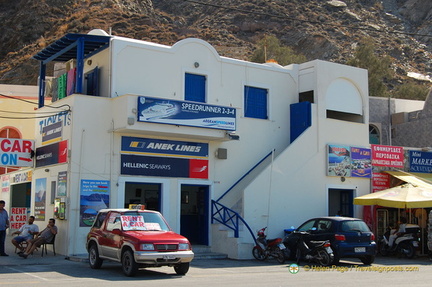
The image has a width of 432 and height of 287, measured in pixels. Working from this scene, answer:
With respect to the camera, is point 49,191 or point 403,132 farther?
point 403,132

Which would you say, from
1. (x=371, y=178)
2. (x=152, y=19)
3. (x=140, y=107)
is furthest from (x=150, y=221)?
(x=152, y=19)

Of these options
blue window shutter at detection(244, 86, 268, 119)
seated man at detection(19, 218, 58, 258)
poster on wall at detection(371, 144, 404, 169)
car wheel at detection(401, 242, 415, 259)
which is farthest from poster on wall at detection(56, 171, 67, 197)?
poster on wall at detection(371, 144, 404, 169)

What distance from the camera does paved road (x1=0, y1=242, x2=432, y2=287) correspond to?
507 inches

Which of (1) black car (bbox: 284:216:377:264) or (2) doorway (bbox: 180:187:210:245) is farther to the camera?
(2) doorway (bbox: 180:187:210:245)

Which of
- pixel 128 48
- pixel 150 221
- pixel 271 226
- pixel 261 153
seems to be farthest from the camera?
pixel 261 153

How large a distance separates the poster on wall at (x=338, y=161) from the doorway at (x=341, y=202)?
3.19ft

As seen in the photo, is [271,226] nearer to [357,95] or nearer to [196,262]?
[196,262]

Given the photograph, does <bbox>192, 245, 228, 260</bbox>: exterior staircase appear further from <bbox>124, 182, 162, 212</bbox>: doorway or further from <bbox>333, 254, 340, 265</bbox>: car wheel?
<bbox>333, 254, 340, 265</bbox>: car wheel

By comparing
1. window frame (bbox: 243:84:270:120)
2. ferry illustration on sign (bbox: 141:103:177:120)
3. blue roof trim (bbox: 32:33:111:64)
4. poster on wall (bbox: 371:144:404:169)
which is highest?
blue roof trim (bbox: 32:33:111:64)

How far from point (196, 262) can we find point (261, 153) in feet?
21.7

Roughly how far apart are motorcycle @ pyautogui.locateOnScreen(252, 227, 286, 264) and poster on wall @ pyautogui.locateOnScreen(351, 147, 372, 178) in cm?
676

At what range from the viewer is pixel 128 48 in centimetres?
2067

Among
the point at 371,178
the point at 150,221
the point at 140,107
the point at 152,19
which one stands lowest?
the point at 150,221

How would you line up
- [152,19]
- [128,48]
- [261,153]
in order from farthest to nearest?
[152,19] < [261,153] < [128,48]
